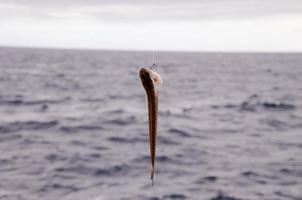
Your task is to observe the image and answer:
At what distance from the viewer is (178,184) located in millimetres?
16141

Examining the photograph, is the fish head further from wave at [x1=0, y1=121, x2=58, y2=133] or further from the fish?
wave at [x1=0, y1=121, x2=58, y2=133]

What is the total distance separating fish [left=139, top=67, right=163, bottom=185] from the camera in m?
2.41

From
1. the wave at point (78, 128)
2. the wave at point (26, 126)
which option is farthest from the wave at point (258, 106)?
the wave at point (26, 126)

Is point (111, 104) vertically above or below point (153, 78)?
below

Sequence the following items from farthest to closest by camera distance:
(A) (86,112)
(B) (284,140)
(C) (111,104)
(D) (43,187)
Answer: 1. (C) (111,104)
2. (A) (86,112)
3. (B) (284,140)
4. (D) (43,187)

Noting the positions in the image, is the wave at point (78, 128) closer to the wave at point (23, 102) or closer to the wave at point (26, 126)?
the wave at point (26, 126)

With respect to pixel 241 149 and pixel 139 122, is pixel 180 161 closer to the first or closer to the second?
pixel 241 149

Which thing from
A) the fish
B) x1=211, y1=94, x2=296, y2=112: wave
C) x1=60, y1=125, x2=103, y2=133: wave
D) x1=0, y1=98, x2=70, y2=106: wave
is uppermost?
the fish

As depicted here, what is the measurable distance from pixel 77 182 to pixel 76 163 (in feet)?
8.70

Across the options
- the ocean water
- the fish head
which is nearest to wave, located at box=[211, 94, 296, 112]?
the ocean water

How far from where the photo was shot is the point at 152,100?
242 cm

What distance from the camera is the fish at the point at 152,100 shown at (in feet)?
7.89

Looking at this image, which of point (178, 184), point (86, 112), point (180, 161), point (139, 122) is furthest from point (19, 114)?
point (178, 184)

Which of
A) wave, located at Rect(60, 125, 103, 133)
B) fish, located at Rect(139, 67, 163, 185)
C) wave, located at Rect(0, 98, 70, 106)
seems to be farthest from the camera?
wave, located at Rect(0, 98, 70, 106)
